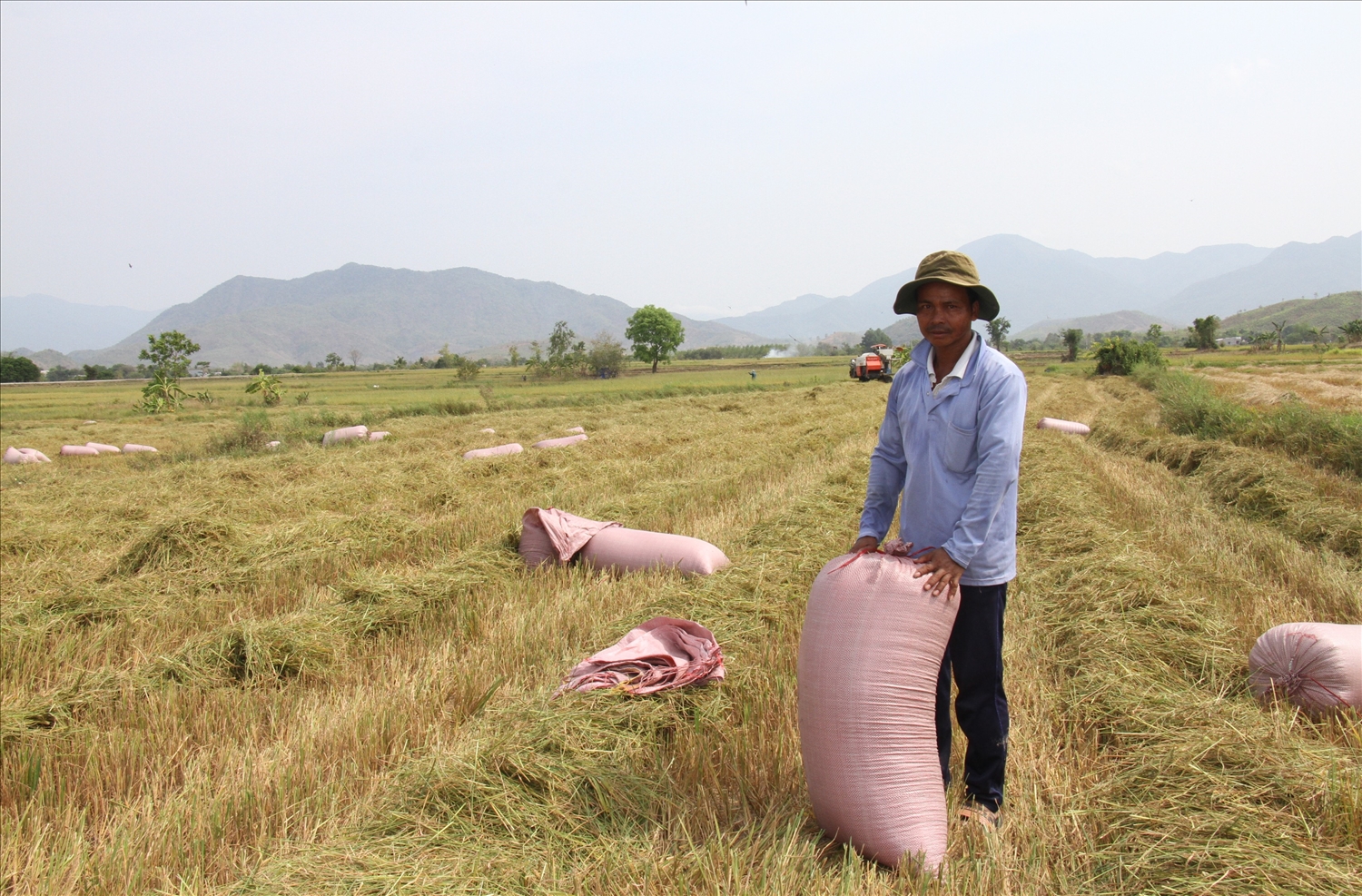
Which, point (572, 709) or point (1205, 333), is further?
point (1205, 333)

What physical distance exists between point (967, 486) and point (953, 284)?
2.57 ft

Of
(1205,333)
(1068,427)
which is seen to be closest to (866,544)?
(1068,427)

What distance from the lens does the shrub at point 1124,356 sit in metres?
41.9

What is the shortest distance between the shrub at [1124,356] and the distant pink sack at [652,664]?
44435mm

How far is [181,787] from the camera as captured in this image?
3.50m

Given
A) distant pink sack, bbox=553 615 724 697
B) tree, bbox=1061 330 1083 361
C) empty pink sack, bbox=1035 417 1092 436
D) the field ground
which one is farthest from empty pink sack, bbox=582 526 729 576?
tree, bbox=1061 330 1083 361

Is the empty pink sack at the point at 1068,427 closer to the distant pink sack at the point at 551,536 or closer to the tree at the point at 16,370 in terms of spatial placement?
the distant pink sack at the point at 551,536

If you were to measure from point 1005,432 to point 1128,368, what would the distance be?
151ft

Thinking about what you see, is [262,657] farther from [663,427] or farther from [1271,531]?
[663,427]

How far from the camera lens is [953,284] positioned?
9.13ft

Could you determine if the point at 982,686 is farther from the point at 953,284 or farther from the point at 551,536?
the point at 551,536

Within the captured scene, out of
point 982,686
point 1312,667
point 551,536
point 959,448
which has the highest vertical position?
point 959,448

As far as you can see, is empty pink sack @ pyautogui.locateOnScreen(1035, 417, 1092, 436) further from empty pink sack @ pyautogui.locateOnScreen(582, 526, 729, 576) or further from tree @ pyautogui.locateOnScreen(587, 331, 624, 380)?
tree @ pyautogui.locateOnScreen(587, 331, 624, 380)

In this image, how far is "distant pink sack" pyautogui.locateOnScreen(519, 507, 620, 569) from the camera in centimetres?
711
